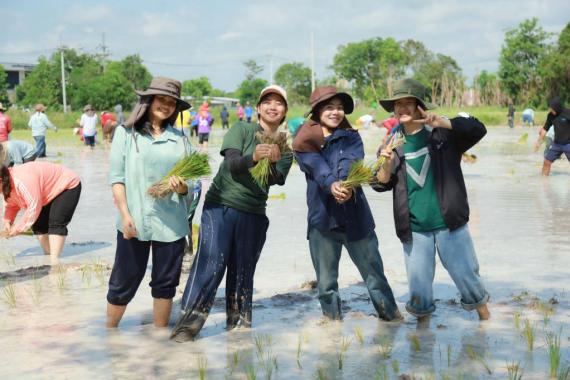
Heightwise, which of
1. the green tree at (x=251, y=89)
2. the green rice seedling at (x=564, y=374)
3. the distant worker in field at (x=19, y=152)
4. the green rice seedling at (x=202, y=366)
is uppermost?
the green tree at (x=251, y=89)

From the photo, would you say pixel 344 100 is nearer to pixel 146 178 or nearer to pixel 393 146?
pixel 393 146

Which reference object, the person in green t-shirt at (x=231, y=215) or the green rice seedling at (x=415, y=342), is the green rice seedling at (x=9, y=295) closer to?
the person in green t-shirt at (x=231, y=215)

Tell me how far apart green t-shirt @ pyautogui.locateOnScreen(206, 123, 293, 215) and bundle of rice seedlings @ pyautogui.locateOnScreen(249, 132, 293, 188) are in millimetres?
105

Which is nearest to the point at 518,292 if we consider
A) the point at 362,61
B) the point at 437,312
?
the point at 437,312

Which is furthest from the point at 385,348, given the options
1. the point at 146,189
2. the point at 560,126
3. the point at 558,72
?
the point at 558,72

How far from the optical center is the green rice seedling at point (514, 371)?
4.50 metres

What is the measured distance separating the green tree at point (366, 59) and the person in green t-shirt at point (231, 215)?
9357 cm

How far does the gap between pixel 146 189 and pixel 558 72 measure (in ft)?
191

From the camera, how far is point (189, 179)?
5.42 m

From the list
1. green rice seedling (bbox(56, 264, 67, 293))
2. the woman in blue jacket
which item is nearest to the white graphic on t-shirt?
the woman in blue jacket

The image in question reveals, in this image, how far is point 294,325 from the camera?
19.5ft

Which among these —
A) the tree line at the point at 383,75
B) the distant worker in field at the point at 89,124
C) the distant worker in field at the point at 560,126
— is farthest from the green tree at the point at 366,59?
the distant worker in field at the point at 560,126

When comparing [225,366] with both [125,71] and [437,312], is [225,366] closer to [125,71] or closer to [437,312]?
[437,312]

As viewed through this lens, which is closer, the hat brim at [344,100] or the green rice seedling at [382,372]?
the green rice seedling at [382,372]
